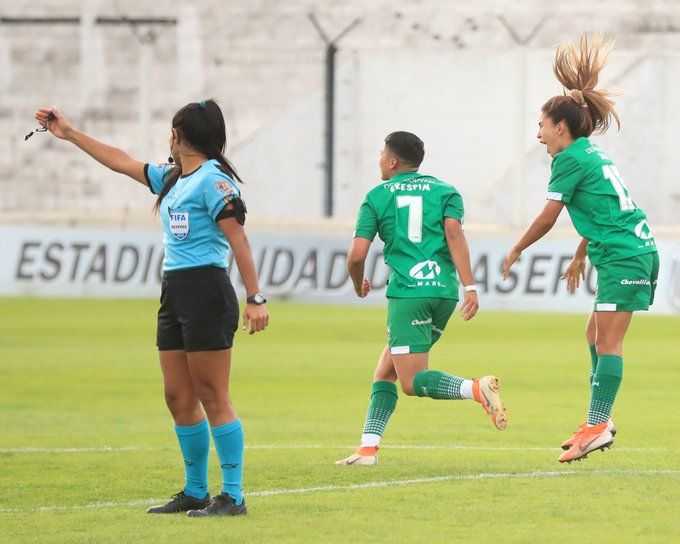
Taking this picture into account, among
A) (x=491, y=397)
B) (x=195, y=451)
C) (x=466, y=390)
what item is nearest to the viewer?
(x=195, y=451)

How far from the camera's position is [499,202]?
116 ft

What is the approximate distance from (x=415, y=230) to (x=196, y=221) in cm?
199

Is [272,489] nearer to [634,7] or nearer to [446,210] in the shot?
[446,210]

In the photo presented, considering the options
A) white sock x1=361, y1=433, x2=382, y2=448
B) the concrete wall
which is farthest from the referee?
the concrete wall

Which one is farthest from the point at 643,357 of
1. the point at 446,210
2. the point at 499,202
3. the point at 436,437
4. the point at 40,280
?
the point at 499,202

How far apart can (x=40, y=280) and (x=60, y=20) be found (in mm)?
14380

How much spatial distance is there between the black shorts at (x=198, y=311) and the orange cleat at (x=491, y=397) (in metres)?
1.55

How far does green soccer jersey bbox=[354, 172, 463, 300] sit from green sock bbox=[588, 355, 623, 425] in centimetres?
88

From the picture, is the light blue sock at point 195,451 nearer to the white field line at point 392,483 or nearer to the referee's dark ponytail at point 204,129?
the white field line at point 392,483

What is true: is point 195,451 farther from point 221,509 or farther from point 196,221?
point 196,221

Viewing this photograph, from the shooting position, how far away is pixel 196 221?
7398 millimetres

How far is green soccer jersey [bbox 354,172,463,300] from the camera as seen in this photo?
29.8 ft

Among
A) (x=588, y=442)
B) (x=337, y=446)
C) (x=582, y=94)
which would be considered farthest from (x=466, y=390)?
(x=337, y=446)

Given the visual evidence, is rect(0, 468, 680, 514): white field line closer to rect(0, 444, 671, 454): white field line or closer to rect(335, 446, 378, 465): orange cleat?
rect(335, 446, 378, 465): orange cleat
